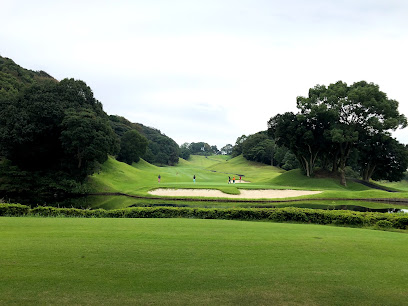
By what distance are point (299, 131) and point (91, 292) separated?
4735cm

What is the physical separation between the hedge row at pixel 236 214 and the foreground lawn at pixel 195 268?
18.8ft

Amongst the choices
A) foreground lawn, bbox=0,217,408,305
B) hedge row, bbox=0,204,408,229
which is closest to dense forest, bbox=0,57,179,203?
hedge row, bbox=0,204,408,229

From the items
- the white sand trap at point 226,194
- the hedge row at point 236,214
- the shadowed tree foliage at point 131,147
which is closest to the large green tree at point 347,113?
the white sand trap at point 226,194

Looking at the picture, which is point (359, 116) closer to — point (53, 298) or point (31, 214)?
point (31, 214)

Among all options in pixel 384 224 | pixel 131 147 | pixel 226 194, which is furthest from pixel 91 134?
pixel 131 147

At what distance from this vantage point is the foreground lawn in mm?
5273

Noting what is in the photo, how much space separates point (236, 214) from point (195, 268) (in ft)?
34.6

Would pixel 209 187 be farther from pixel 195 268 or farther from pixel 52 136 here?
pixel 195 268

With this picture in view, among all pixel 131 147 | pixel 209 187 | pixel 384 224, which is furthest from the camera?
pixel 131 147

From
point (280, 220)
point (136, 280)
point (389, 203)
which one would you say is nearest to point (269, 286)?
point (136, 280)

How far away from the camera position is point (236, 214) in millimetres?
16844

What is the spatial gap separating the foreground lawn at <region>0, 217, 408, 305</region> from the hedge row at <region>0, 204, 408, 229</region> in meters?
5.72

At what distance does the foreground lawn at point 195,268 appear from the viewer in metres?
5.27

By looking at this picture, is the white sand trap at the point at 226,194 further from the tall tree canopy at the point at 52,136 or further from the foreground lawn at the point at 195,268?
the foreground lawn at the point at 195,268
